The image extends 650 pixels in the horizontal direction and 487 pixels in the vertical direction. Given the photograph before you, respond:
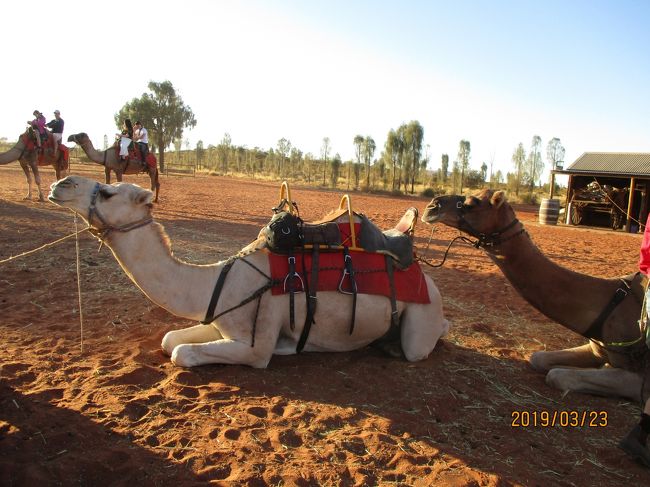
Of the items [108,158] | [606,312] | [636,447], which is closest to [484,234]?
[606,312]

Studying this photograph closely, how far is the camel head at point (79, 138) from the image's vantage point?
17078mm

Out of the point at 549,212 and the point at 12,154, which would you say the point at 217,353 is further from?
the point at 549,212

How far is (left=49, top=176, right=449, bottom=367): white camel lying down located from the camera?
3951 millimetres

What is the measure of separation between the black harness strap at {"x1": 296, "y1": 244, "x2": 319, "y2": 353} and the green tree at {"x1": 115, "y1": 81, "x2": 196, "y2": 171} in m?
53.4

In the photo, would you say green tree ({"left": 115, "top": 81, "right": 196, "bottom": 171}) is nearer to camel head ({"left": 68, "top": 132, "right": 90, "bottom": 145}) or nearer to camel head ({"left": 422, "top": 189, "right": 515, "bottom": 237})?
camel head ({"left": 68, "top": 132, "right": 90, "bottom": 145})

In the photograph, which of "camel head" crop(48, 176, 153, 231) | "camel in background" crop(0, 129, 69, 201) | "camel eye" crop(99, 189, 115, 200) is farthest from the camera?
"camel in background" crop(0, 129, 69, 201)

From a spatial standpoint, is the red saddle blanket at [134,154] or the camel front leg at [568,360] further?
the red saddle blanket at [134,154]

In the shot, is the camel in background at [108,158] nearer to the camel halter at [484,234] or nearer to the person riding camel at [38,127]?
the person riding camel at [38,127]

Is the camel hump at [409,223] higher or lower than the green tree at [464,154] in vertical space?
lower

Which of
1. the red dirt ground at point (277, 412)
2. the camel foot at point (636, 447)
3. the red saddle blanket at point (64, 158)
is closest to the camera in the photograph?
the red dirt ground at point (277, 412)

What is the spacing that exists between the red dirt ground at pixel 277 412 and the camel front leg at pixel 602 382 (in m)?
0.09

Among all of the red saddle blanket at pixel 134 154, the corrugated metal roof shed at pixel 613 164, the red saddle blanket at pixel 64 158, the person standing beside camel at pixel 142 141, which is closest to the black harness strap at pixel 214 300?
the red saddle blanket at pixel 134 154

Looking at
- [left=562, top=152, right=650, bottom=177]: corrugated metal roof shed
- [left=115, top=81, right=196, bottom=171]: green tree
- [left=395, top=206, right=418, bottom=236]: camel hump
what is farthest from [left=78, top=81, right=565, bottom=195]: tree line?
[left=395, top=206, right=418, bottom=236]: camel hump
